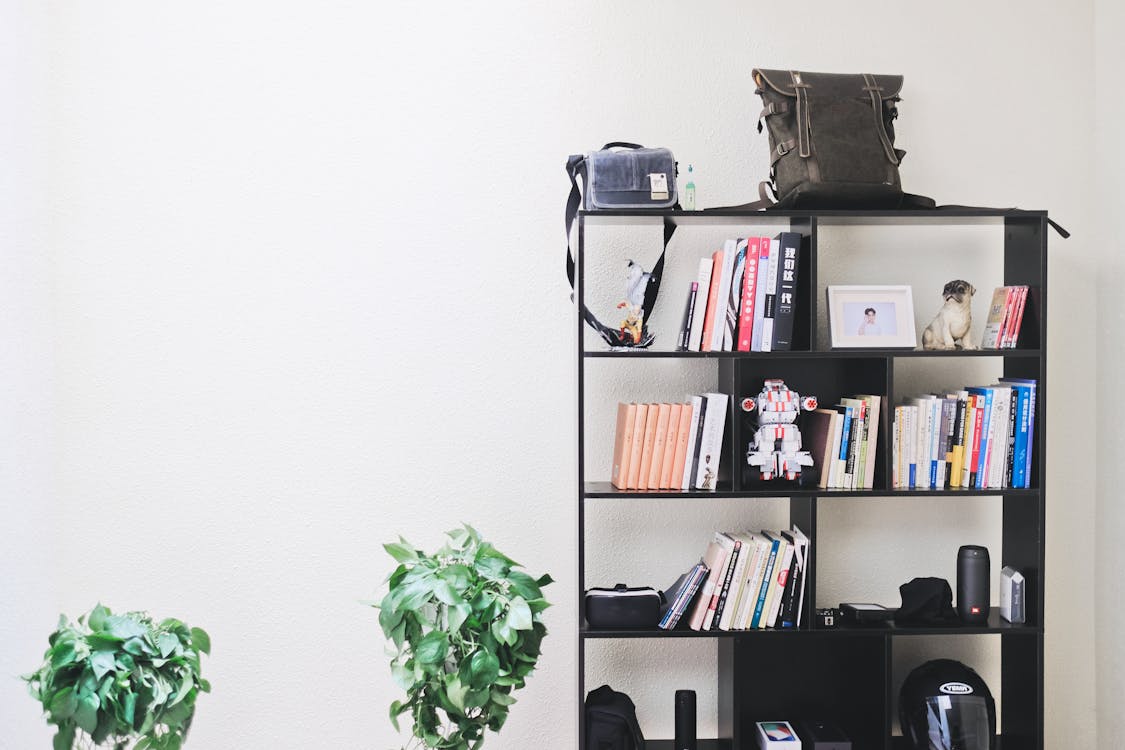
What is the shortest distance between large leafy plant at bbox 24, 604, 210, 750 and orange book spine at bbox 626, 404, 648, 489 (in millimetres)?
1103

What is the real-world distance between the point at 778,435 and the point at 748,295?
1.20 ft

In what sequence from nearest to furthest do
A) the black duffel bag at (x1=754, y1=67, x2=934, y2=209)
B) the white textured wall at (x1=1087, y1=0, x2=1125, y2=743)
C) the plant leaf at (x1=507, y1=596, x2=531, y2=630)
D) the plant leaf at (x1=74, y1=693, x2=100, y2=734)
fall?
the plant leaf at (x1=74, y1=693, x2=100, y2=734) < the plant leaf at (x1=507, y1=596, x2=531, y2=630) < the black duffel bag at (x1=754, y1=67, x2=934, y2=209) < the white textured wall at (x1=1087, y1=0, x2=1125, y2=743)

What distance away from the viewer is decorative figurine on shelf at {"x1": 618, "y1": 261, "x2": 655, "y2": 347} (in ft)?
8.20

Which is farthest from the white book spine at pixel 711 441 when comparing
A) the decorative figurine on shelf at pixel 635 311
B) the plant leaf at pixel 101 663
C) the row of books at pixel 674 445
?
the plant leaf at pixel 101 663

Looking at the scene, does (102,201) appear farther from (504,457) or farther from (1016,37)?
(1016,37)

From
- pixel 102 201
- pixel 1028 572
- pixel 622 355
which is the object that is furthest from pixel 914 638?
pixel 102 201

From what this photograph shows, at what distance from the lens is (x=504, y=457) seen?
272cm

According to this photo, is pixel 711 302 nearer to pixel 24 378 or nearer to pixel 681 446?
pixel 681 446

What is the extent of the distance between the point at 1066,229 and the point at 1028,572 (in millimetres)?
991

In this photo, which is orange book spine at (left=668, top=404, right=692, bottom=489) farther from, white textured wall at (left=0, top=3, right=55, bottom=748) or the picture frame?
white textured wall at (left=0, top=3, right=55, bottom=748)

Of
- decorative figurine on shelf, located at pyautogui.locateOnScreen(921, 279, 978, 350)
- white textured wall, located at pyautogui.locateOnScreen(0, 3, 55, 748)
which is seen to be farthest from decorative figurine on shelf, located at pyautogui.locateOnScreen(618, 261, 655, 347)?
white textured wall, located at pyautogui.locateOnScreen(0, 3, 55, 748)

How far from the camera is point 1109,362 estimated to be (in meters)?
2.70

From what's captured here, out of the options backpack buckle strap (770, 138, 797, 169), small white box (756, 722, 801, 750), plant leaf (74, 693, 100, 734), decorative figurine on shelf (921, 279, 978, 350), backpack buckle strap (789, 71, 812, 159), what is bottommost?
small white box (756, 722, 801, 750)

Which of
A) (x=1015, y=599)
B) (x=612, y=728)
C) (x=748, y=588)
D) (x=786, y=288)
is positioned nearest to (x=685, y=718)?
(x=612, y=728)
